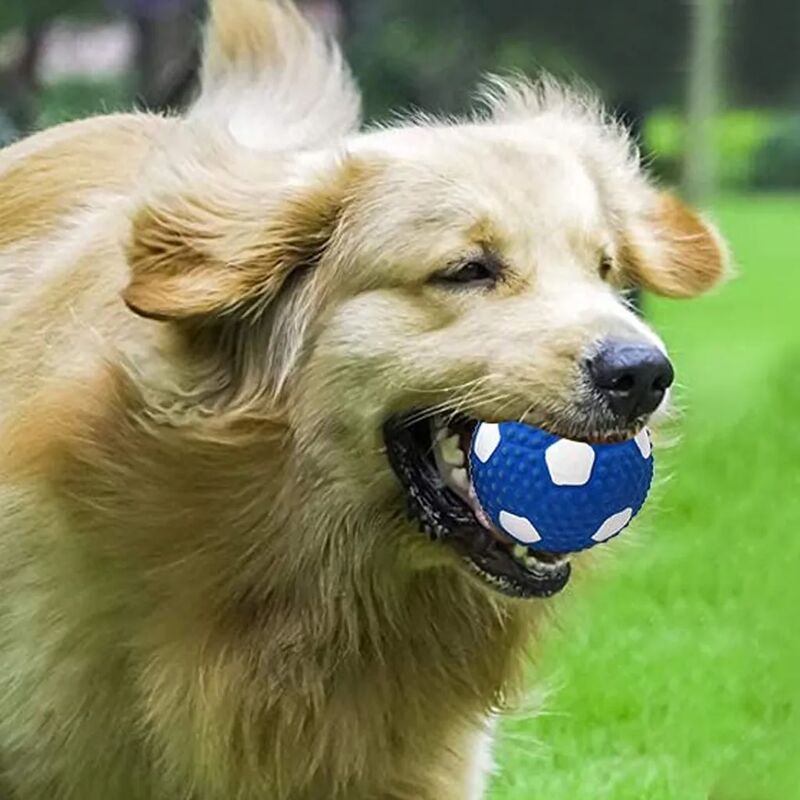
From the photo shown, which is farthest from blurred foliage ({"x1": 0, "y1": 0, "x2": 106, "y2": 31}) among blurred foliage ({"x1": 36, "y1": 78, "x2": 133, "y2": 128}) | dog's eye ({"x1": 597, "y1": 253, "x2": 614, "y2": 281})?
dog's eye ({"x1": 597, "y1": 253, "x2": 614, "y2": 281})

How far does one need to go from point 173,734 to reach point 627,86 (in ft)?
14.5

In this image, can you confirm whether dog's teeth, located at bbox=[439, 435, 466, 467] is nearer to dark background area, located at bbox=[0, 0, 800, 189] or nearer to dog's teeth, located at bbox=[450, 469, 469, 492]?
dog's teeth, located at bbox=[450, 469, 469, 492]

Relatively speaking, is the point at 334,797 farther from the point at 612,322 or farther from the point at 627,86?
the point at 627,86

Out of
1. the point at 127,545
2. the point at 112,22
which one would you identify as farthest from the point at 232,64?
the point at 112,22

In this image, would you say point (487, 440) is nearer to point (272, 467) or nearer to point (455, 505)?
point (455, 505)

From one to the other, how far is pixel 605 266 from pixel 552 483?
1.79 ft

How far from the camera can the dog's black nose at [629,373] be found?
3248mm

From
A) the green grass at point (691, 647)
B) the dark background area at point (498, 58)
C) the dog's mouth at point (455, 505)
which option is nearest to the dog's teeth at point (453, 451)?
the dog's mouth at point (455, 505)

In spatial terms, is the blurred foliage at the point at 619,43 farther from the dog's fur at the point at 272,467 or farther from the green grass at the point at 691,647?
the dog's fur at the point at 272,467

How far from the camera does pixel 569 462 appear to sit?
3.36m

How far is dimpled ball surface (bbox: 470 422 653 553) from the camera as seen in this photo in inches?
132

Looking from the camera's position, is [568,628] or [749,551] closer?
[568,628]

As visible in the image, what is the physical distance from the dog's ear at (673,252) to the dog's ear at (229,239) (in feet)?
2.15

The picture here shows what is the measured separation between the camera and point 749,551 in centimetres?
667
